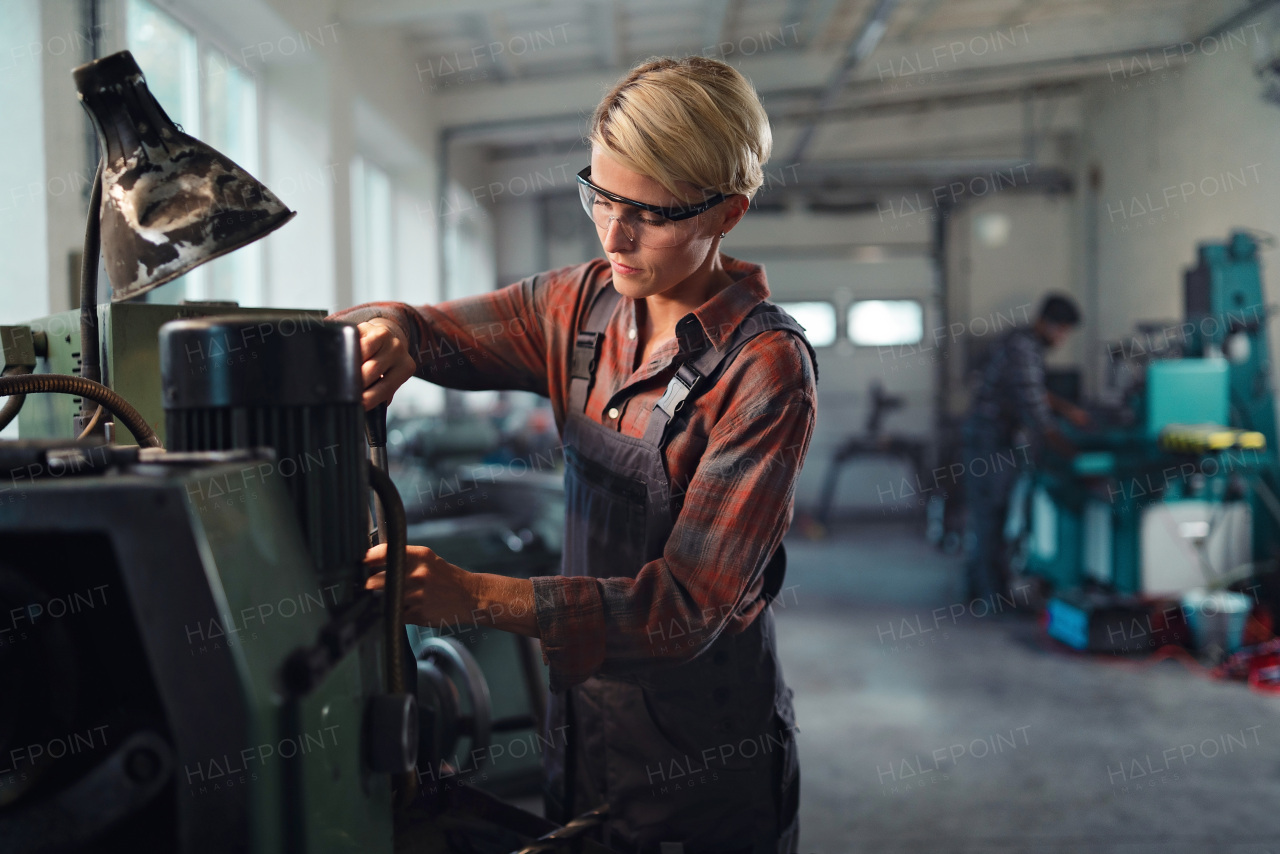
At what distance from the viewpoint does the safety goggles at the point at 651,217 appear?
0.93 m

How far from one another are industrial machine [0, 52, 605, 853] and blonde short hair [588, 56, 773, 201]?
0.43m

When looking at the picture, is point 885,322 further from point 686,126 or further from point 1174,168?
point 686,126

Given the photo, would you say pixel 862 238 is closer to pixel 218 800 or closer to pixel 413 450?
pixel 413 450

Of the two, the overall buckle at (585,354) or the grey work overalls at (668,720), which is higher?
the overall buckle at (585,354)

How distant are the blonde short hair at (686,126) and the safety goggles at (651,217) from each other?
0.06 ft

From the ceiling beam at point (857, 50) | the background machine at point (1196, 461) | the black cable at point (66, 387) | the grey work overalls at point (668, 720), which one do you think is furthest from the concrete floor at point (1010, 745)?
the ceiling beam at point (857, 50)

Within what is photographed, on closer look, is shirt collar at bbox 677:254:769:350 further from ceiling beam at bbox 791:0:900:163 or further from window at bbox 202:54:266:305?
ceiling beam at bbox 791:0:900:163

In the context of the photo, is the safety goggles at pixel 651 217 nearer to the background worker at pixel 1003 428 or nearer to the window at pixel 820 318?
the background worker at pixel 1003 428

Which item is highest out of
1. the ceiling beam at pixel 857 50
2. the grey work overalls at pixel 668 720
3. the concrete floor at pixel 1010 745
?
the ceiling beam at pixel 857 50

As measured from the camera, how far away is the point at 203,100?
2996 mm

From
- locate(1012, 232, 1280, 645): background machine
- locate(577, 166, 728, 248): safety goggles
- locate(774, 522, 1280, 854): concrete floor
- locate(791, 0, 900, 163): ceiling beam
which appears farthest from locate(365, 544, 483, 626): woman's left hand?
locate(791, 0, 900, 163): ceiling beam

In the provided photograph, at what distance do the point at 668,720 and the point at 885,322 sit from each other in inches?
259

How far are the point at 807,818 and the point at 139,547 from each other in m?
2.15

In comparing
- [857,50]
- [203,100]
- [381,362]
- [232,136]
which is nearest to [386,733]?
[381,362]
